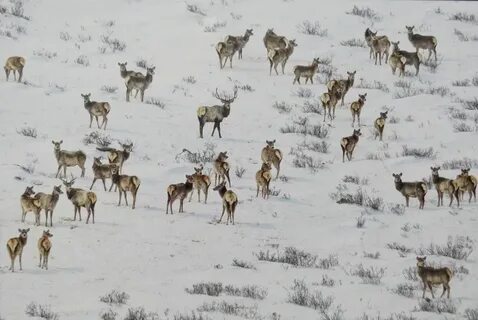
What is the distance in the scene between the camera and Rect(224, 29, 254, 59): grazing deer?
28.6 m

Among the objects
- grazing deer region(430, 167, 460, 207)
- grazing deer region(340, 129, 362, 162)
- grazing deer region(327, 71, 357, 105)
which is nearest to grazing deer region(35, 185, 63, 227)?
grazing deer region(340, 129, 362, 162)

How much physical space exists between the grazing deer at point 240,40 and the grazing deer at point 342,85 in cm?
443

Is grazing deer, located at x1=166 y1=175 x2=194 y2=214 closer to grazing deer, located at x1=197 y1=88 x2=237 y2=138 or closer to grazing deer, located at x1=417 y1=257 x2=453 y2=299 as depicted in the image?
grazing deer, located at x1=197 y1=88 x2=237 y2=138

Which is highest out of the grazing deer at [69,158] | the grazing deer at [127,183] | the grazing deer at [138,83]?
the grazing deer at [138,83]

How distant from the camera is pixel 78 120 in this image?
23.5 meters

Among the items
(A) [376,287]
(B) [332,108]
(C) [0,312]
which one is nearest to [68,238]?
(C) [0,312]

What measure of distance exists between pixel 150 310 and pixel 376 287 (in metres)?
3.78

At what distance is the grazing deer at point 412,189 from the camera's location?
18328 mm

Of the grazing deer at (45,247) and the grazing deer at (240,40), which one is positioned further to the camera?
the grazing deer at (240,40)

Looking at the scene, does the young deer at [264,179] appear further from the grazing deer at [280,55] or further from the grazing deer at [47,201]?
the grazing deer at [280,55]

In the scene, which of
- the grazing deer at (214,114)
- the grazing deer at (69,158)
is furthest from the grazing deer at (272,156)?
the grazing deer at (69,158)

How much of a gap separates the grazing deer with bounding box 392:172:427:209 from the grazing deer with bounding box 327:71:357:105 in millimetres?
6382

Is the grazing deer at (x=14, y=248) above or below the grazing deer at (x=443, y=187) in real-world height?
below


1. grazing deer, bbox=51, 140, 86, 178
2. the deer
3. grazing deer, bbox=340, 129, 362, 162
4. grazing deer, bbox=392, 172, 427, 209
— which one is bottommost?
grazing deer, bbox=392, 172, 427, 209
